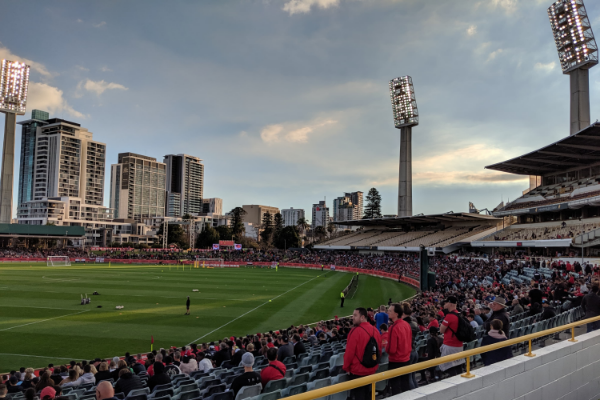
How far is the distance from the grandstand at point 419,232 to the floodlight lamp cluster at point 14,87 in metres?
78.3

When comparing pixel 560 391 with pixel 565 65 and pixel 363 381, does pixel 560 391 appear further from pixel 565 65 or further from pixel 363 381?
pixel 565 65

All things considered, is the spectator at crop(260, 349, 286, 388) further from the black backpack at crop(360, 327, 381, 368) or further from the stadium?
the black backpack at crop(360, 327, 381, 368)

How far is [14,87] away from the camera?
88000mm

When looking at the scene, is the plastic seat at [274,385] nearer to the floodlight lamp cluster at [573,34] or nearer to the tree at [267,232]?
the floodlight lamp cluster at [573,34]

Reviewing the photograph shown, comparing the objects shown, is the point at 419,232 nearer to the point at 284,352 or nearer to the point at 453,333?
the point at 284,352

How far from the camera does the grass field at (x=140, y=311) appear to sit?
17.1m

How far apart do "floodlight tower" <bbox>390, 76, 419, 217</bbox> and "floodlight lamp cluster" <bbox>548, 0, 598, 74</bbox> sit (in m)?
30.7

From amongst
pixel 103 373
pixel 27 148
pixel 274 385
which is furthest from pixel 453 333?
pixel 27 148

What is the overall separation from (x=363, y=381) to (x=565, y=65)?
2656 inches

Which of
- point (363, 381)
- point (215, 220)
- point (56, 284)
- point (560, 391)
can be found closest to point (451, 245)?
point (56, 284)

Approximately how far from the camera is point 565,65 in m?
55.0

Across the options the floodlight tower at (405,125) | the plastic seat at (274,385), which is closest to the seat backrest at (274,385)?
the plastic seat at (274,385)

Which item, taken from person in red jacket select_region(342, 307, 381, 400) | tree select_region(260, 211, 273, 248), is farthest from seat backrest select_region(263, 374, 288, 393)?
tree select_region(260, 211, 273, 248)

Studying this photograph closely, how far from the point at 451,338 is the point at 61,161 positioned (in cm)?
17826
